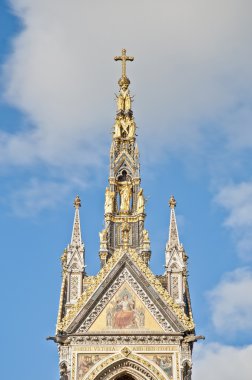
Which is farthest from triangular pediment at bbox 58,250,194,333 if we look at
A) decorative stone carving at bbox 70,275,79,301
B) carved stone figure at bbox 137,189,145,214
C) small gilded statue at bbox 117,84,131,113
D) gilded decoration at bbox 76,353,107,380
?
small gilded statue at bbox 117,84,131,113

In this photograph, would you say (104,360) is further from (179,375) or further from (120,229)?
(120,229)

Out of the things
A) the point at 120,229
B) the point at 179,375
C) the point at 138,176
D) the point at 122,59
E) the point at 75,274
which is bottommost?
the point at 179,375

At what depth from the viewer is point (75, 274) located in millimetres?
28266

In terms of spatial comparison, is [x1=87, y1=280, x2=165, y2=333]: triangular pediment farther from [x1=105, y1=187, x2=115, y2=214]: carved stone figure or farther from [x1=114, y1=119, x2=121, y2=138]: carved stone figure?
[x1=114, y1=119, x2=121, y2=138]: carved stone figure

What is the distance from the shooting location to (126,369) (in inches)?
1054

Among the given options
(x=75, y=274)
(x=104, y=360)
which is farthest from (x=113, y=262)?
(x=104, y=360)

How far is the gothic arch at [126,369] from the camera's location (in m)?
26.5

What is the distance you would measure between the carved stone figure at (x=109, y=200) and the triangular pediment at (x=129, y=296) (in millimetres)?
2735

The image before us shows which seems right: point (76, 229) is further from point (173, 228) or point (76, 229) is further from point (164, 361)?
point (164, 361)

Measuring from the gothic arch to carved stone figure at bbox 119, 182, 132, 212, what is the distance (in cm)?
595

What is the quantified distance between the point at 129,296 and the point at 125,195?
4.55m

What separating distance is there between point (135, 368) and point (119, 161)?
26.5 feet

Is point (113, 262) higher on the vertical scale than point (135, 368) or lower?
higher

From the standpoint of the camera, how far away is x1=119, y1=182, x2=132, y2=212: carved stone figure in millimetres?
30875
